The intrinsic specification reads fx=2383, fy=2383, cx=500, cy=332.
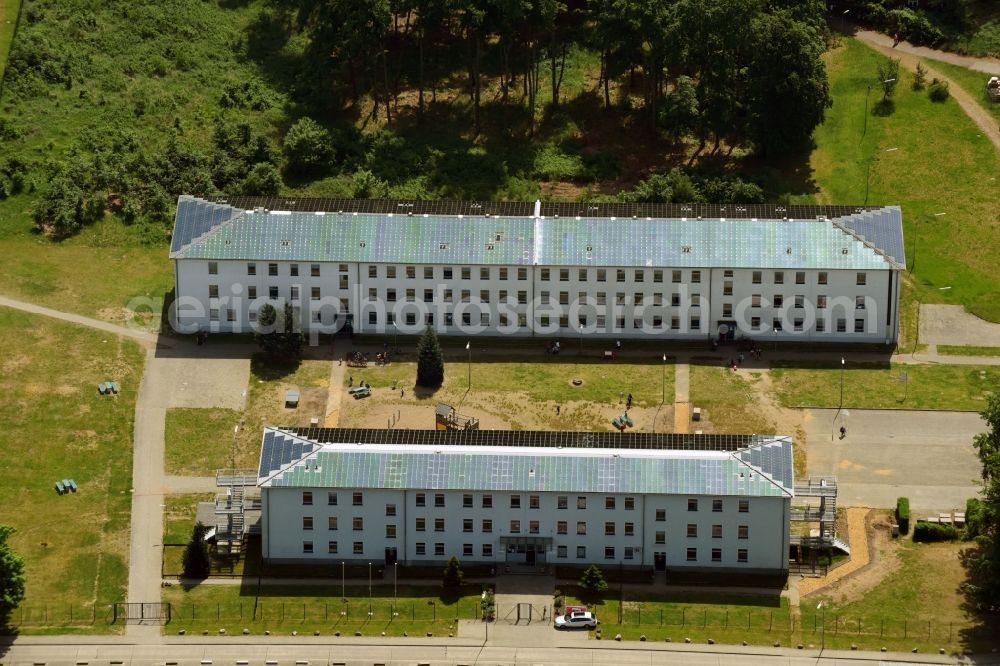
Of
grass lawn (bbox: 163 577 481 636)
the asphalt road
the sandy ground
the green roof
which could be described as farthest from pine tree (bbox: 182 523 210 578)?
the sandy ground

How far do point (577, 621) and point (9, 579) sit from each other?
45.9 meters

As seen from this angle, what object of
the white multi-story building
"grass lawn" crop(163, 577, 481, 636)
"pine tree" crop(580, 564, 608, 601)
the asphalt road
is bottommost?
the asphalt road

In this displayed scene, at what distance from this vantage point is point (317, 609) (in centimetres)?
19600

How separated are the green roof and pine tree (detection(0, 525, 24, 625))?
69.4ft

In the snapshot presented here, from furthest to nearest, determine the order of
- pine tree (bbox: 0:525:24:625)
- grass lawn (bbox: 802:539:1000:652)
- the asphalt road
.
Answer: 1. pine tree (bbox: 0:525:24:625)
2. grass lawn (bbox: 802:539:1000:652)
3. the asphalt road

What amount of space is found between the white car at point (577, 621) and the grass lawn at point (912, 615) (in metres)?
17.5

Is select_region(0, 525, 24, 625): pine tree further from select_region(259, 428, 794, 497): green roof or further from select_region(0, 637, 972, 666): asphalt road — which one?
select_region(259, 428, 794, 497): green roof

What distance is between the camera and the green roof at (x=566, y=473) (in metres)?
198

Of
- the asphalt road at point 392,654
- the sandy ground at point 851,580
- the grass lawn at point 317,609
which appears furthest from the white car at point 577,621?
the sandy ground at point 851,580

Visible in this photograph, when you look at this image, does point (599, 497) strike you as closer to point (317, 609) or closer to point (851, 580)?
point (851, 580)

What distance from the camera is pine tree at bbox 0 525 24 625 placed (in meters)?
192

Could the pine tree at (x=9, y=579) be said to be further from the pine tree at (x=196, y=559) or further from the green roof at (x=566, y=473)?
the green roof at (x=566, y=473)

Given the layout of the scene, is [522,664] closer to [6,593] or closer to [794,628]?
[794,628]

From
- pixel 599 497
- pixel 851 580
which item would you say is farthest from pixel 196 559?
pixel 851 580
